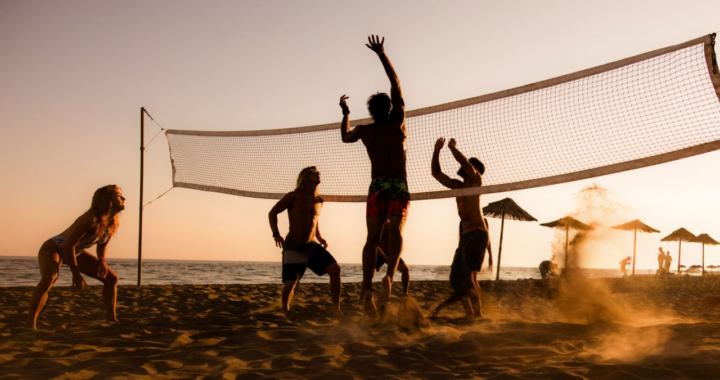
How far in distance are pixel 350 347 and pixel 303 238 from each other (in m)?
2.24

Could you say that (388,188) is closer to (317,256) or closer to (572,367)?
(317,256)

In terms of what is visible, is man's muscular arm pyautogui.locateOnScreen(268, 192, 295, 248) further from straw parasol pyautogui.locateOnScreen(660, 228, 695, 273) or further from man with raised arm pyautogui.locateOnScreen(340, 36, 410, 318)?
straw parasol pyautogui.locateOnScreen(660, 228, 695, 273)

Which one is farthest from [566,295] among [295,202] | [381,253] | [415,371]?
[415,371]

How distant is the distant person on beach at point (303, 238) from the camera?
18.4ft

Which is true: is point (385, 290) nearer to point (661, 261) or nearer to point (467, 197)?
point (467, 197)

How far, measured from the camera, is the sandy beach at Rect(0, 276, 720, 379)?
9.57ft

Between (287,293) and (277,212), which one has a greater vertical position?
(277,212)

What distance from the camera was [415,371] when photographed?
9.74 feet

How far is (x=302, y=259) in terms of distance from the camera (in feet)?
18.5

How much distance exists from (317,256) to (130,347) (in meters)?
2.29

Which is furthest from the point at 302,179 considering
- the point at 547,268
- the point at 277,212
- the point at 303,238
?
the point at 547,268

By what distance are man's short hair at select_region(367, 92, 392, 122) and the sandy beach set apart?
1.54 metres

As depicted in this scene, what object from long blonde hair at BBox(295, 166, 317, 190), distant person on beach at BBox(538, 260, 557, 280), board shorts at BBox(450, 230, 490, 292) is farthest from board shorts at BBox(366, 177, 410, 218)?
distant person on beach at BBox(538, 260, 557, 280)

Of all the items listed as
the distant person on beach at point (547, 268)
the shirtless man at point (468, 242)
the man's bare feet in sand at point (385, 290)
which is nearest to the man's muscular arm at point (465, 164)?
the shirtless man at point (468, 242)
